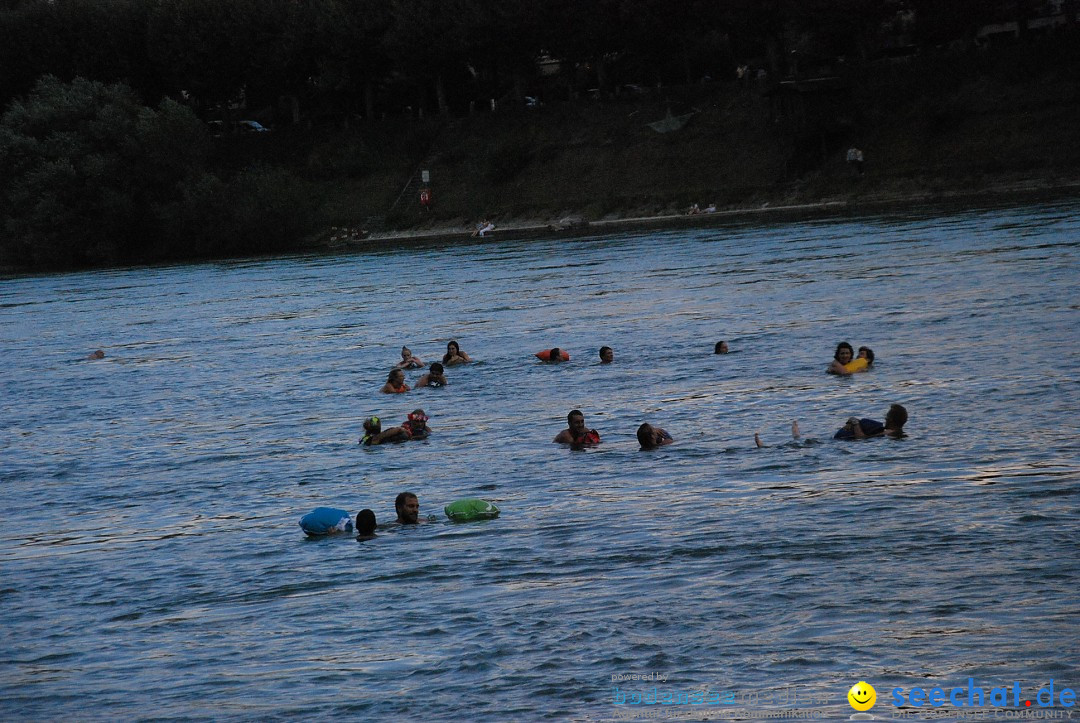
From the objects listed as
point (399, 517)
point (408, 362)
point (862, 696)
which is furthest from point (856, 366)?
point (862, 696)

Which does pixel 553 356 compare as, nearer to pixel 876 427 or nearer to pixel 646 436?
pixel 646 436

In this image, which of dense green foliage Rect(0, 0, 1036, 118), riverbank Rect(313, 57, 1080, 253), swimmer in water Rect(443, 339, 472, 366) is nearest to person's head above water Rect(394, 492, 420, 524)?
swimmer in water Rect(443, 339, 472, 366)

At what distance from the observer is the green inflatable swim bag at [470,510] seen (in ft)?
62.5

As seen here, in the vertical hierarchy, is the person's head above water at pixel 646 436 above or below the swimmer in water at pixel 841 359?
below

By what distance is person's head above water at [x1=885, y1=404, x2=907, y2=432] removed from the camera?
21844 mm

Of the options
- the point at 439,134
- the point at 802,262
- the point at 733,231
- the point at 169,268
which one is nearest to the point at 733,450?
the point at 802,262

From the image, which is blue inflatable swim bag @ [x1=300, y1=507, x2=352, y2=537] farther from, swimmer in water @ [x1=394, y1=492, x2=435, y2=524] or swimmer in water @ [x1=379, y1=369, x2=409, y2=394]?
swimmer in water @ [x1=379, y1=369, x2=409, y2=394]

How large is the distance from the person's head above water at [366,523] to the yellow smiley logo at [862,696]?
7885 mm

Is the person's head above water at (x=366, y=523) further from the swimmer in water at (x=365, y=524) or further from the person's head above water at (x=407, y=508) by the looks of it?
the person's head above water at (x=407, y=508)

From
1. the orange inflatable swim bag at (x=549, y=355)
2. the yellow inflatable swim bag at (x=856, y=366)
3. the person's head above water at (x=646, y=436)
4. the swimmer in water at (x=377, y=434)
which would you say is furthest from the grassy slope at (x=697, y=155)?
the swimmer in water at (x=377, y=434)

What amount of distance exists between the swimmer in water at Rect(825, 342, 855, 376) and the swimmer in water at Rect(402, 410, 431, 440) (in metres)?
8.28

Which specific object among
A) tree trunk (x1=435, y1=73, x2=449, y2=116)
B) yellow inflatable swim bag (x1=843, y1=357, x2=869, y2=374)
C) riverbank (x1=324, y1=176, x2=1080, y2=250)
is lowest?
yellow inflatable swim bag (x1=843, y1=357, x2=869, y2=374)

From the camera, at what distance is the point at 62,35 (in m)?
108

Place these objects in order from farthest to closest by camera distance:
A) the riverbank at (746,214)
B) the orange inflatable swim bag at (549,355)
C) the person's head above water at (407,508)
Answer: the riverbank at (746,214) → the orange inflatable swim bag at (549,355) → the person's head above water at (407,508)
